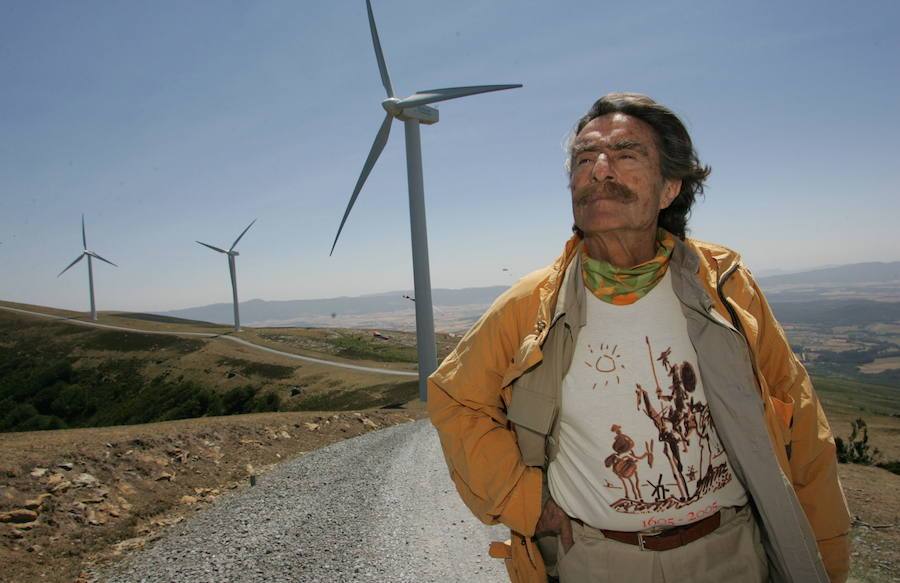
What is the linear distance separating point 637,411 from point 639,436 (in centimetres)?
14

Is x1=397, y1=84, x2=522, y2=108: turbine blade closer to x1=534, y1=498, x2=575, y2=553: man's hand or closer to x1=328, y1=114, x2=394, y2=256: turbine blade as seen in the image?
x1=328, y1=114, x2=394, y2=256: turbine blade

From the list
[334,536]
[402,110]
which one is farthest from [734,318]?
[402,110]

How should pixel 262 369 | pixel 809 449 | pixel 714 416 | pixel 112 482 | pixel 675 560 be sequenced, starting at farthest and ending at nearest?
pixel 262 369, pixel 112 482, pixel 809 449, pixel 714 416, pixel 675 560

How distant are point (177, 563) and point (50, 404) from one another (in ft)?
203

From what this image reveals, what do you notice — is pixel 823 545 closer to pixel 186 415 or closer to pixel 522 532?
pixel 522 532

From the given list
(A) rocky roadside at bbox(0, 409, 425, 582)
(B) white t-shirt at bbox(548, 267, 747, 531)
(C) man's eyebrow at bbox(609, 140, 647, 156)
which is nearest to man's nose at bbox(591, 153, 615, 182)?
(C) man's eyebrow at bbox(609, 140, 647, 156)

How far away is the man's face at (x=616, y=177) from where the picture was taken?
3318 mm

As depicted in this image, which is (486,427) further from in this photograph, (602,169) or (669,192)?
(669,192)

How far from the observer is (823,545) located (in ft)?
10.8

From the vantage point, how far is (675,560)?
2.87 m

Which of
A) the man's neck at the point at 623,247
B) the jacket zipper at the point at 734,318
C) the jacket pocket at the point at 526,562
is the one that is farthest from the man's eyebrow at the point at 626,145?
the jacket pocket at the point at 526,562

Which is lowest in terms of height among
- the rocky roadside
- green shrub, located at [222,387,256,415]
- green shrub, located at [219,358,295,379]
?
green shrub, located at [222,387,256,415]

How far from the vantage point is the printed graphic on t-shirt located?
9.66 feet

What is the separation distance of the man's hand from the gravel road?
17.8ft
